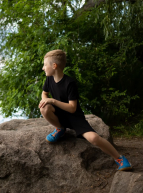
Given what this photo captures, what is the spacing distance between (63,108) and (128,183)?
936mm

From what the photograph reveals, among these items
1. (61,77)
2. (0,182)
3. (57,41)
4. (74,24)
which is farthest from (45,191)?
(74,24)

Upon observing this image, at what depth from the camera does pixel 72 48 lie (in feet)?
17.0

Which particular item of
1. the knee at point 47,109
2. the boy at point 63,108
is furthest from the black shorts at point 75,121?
the knee at point 47,109

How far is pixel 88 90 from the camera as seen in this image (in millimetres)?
5578

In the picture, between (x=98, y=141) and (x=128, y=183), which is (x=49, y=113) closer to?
(x=98, y=141)

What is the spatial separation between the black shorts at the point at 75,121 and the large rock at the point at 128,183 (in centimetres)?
58

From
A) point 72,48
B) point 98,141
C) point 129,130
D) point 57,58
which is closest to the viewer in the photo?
point 98,141

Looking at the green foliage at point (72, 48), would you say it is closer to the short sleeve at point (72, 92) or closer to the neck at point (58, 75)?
the neck at point (58, 75)

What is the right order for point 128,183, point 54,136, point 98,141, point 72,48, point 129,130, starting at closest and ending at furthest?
point 128,183, point 98,141, point 54,136, point 72,48, point 129,130

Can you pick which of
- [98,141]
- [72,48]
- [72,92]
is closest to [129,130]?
[72,48]

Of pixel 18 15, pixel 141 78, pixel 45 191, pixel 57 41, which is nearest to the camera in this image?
pixel 45 191

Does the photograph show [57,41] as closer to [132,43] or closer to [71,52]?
[71,52]

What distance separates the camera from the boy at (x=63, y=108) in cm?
252

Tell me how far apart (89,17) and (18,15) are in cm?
167
